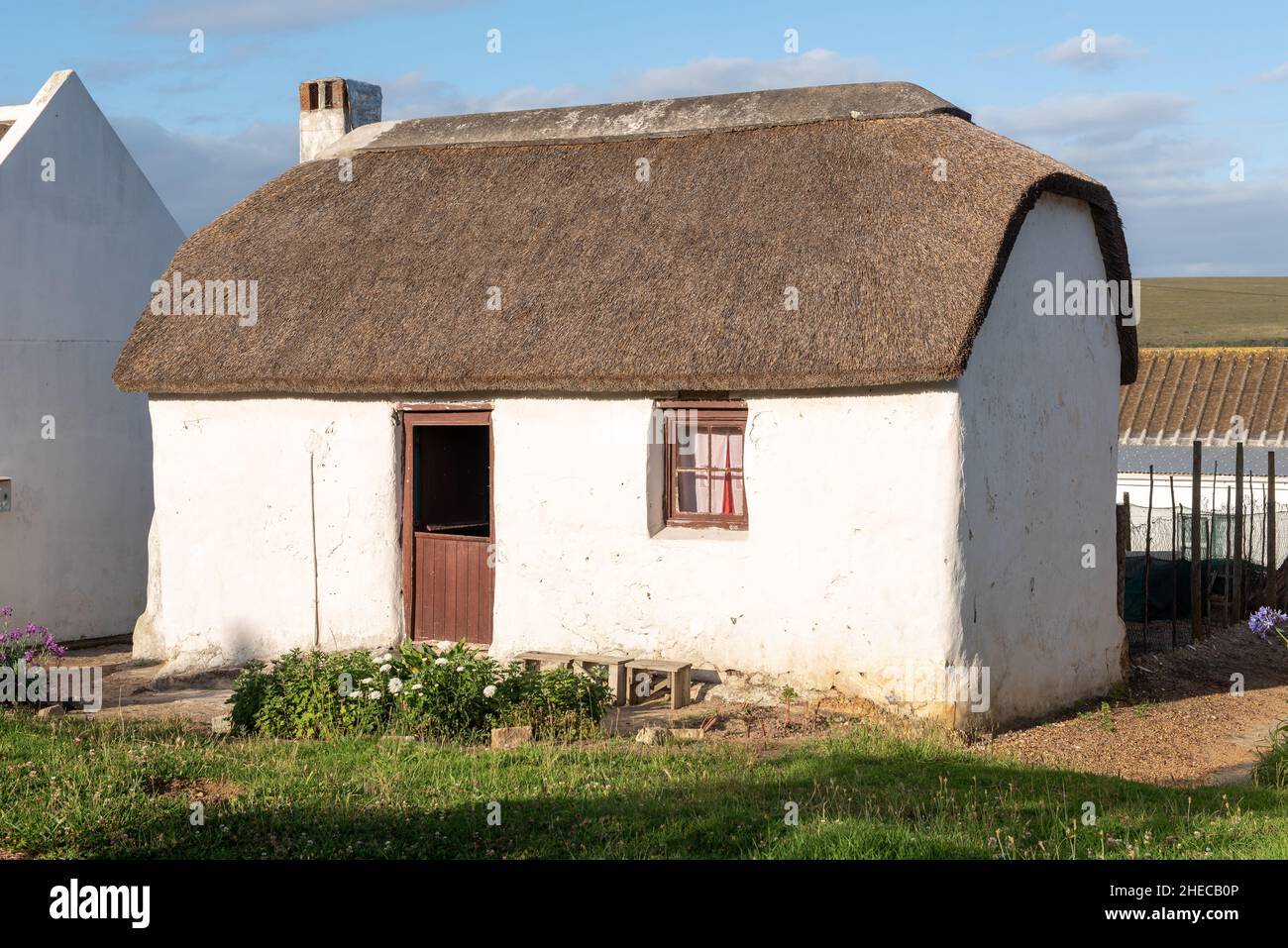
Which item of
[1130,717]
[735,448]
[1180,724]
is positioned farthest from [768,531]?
[1180,724]

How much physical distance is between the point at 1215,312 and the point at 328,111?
59898 mm

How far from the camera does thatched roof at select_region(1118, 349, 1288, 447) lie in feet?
62.9

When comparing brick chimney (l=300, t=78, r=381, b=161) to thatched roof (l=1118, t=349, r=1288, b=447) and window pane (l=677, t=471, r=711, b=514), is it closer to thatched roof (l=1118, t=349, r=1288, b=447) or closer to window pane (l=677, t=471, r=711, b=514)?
window pane (l=677, t=471, r=711, b=514)

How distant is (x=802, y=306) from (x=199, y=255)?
20.0ft

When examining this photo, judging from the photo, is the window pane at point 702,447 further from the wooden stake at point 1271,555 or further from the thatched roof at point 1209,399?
the thatched roof at point 1209,399

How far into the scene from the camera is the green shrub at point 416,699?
8.57 m

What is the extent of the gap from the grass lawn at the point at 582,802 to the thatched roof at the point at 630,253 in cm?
288

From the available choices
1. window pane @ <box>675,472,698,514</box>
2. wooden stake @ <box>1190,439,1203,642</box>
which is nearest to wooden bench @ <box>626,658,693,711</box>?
window pane @ <box>675,472,698,514</box>

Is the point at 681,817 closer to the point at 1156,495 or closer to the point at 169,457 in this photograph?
the point at 169,457

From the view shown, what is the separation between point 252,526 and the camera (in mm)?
11977

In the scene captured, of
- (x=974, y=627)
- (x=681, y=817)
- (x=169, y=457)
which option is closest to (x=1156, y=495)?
(x=974, y=627)

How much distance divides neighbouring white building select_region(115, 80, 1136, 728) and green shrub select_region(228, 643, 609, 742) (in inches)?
67.6

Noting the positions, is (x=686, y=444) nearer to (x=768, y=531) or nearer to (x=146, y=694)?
(x=768, y=531)

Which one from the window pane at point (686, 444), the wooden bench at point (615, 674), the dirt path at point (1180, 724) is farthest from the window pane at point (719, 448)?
the dirt path at point (1180, 724)
